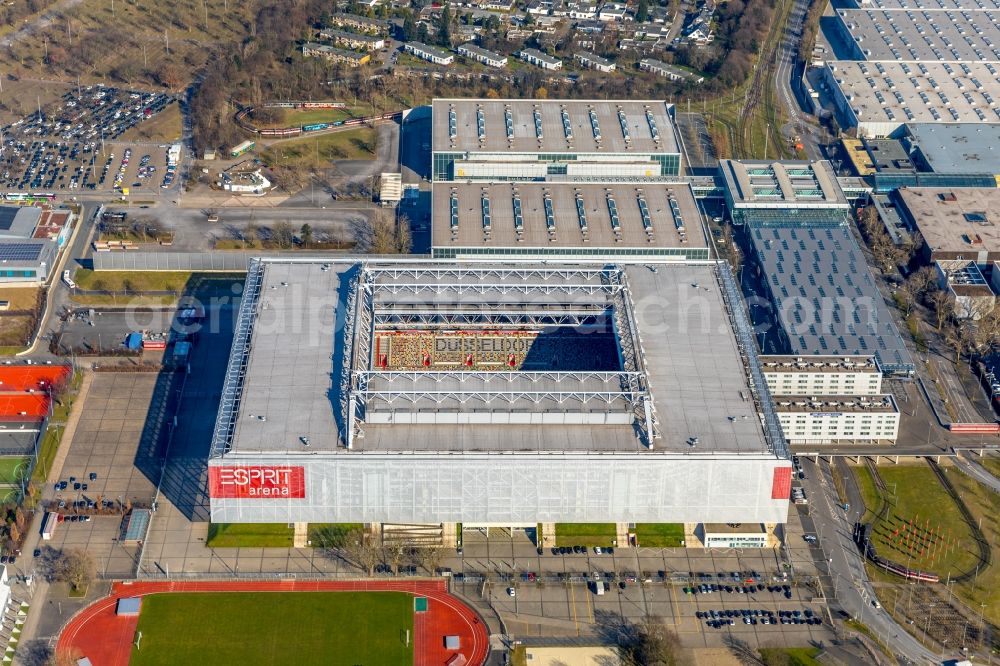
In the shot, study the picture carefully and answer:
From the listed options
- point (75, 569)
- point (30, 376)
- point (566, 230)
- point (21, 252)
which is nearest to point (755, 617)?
point (566, 230)

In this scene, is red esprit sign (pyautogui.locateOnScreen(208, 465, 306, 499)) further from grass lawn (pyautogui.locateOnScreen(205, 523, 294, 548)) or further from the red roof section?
the red roof section

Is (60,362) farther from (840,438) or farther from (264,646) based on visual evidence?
(840,438)

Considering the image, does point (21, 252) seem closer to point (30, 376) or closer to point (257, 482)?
point (30, 376)

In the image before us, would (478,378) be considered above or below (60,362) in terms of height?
below

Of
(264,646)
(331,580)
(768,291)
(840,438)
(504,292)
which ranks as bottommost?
(264,646)

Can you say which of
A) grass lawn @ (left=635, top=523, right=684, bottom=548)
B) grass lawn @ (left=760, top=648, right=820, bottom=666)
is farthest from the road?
grass lawn @ (left=635, top=523, right=684, bottom=548)

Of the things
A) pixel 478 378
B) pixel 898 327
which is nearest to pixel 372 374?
pixel 478 378

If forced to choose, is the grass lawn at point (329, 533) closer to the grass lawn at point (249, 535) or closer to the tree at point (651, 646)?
the grass lawn at point (249, 535)

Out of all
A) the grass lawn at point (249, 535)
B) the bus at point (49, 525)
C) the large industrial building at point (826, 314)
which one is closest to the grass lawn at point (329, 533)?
the grass lawn at point (249, 535)
